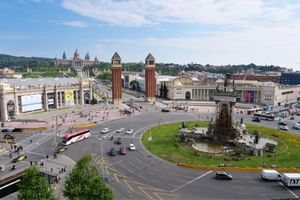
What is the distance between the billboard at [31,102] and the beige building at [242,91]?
76.6 metres

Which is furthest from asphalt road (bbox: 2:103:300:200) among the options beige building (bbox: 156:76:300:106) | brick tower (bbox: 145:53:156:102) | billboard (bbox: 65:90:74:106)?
beige building (bbox: 156:76:300:106)

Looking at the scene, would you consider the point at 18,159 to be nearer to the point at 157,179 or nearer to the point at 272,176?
the point at 157,179

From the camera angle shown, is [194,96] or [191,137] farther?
[194,96]

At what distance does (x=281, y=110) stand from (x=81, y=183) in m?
118

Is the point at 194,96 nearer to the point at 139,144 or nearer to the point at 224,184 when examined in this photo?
the point at 139,144

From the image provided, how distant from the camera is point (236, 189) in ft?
Answer: 144

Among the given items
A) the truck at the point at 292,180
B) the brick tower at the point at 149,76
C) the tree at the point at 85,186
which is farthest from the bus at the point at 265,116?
the tree at the point at 85,186

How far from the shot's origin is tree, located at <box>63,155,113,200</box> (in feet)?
101

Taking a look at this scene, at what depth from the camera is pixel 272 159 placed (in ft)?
190

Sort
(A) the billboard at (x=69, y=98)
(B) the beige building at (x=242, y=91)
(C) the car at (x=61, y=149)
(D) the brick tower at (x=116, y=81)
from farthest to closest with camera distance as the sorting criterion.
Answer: (D) the brick tower at (x=116, y=81) < (B) the beige building at (x=242, y=91) < (A) the billboard at (x=69, y=98) < (C) the car at (x=61, y=149)

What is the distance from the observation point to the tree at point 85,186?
30828 mm

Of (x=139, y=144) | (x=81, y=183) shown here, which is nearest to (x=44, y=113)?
(x=139, y=144)

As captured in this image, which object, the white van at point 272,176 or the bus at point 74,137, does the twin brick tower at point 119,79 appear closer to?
the bus at point 74,137

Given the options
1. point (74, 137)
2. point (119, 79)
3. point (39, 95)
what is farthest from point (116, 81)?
point (74, 137)
